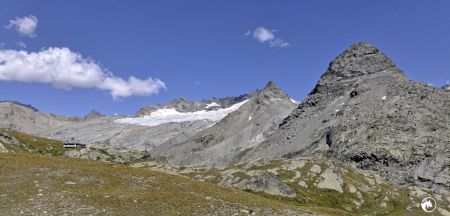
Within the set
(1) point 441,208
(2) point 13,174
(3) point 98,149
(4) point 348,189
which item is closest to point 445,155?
(1) point 441,208

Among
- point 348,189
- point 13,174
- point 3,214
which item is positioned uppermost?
point 348,189

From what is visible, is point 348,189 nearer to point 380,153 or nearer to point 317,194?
point 317,194

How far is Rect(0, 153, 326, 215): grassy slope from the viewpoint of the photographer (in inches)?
1462

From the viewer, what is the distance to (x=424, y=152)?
184500mm

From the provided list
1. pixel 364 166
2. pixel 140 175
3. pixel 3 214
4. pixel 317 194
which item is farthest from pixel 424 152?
pixel 3 214

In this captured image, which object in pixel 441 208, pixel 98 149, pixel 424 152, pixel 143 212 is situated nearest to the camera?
pixel 143 212

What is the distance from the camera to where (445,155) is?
177 meters

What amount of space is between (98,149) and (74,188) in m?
103

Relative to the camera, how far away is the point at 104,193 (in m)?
41.0

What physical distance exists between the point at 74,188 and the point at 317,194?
267 ft

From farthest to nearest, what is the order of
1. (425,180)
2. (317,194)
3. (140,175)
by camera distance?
(425,180)
(317,194)
(140,175)

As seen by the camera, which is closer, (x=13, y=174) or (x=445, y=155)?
(x=13, y=174)

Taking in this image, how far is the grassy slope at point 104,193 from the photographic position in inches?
1462

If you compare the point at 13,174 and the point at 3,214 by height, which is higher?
the point at 13,174
